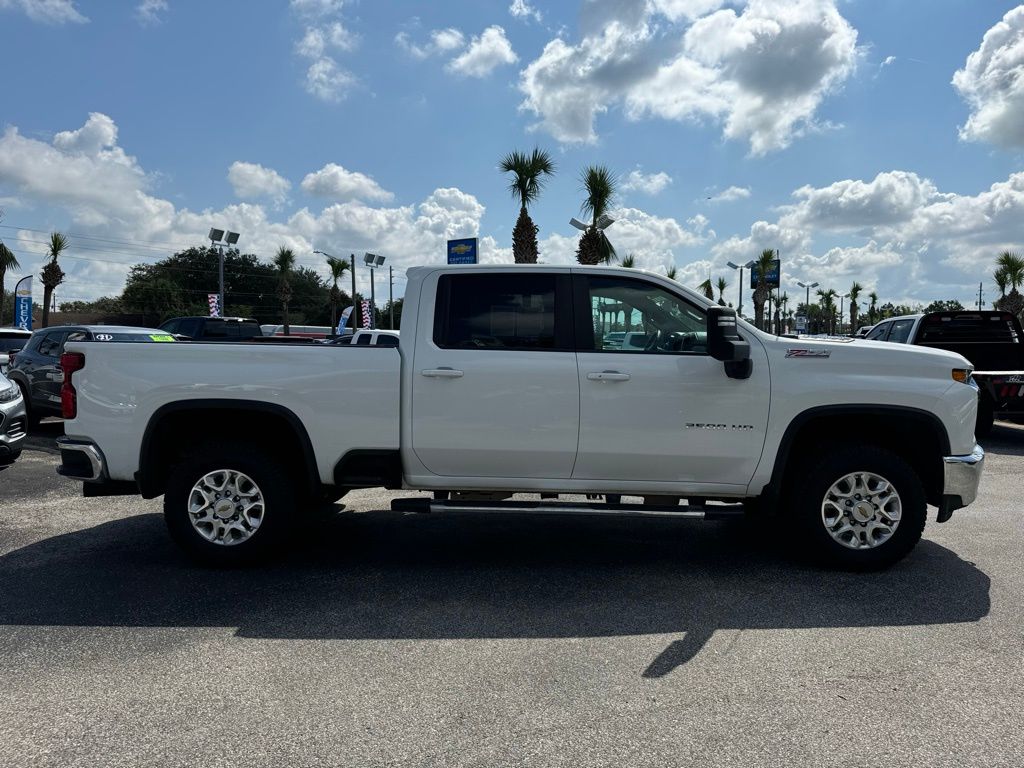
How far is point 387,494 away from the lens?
7.59 metres

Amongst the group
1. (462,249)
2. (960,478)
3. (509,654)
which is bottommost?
(509,654)

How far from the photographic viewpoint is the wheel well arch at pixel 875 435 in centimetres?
483

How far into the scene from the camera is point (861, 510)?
492 centimetres

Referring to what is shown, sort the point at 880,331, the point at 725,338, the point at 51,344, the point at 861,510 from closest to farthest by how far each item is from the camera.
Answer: the point at 725,338
the point at 861,510
the point at 51,344
the point at 880,331

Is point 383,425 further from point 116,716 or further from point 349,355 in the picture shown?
point 116,716

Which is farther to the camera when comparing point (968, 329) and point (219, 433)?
point (968, 329)

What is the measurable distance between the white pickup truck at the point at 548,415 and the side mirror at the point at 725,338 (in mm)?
166

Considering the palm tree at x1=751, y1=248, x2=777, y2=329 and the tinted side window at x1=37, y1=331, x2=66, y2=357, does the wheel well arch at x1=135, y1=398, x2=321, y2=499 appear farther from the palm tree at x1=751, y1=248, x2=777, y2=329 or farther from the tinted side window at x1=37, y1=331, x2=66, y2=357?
the palm tree at x1=751, y1=248, x2=777, y2=329

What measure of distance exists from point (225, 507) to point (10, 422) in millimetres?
4395

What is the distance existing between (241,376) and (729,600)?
336 cm

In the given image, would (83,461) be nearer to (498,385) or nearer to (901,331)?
(498,385)

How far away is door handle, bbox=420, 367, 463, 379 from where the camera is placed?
4.82 m

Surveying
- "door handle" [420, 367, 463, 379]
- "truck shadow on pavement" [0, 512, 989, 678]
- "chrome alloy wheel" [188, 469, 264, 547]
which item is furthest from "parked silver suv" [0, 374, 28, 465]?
"door handle" [420, 367, 463, 379]

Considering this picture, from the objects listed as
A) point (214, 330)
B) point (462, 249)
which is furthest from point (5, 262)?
point (214, 330)
